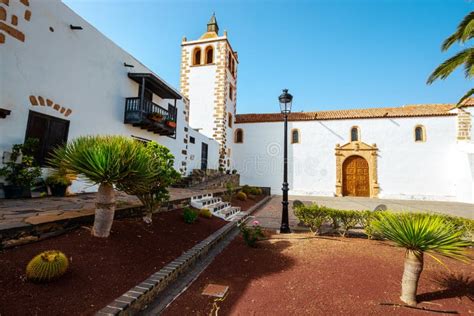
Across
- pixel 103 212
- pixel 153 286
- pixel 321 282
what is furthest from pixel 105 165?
pixel 321 282

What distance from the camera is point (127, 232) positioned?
4301 millimetres

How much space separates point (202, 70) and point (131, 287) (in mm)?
19035

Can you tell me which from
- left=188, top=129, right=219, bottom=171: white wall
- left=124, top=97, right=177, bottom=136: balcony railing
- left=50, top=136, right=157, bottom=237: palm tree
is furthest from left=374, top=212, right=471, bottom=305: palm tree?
left=188, top=129, right=219, bottom=171: white wall

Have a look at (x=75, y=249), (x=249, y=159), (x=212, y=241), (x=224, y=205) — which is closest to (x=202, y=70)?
(x=249, y=159)

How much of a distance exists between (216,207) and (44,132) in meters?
5.57

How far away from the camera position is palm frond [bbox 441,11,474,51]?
308 inches

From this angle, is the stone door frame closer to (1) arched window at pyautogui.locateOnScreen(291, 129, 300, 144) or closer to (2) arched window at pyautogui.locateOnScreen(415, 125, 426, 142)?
(2) arched window at pyautogui.locateOnScreen(415, 125, 426, 142)

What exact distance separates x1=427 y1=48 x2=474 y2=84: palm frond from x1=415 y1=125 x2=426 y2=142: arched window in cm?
1097

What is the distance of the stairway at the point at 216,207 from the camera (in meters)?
7.97

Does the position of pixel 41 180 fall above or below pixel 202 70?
below

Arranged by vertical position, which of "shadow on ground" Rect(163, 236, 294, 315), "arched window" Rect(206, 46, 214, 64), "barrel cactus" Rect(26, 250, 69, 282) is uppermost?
"arched window" Rect(206, 46, 214, 64)

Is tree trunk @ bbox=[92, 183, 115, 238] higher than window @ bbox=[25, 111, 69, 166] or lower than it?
lower

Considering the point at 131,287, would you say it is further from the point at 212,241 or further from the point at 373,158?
the point at 373,158

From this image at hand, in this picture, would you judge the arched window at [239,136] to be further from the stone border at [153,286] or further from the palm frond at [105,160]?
the palm frond at [105,160]
